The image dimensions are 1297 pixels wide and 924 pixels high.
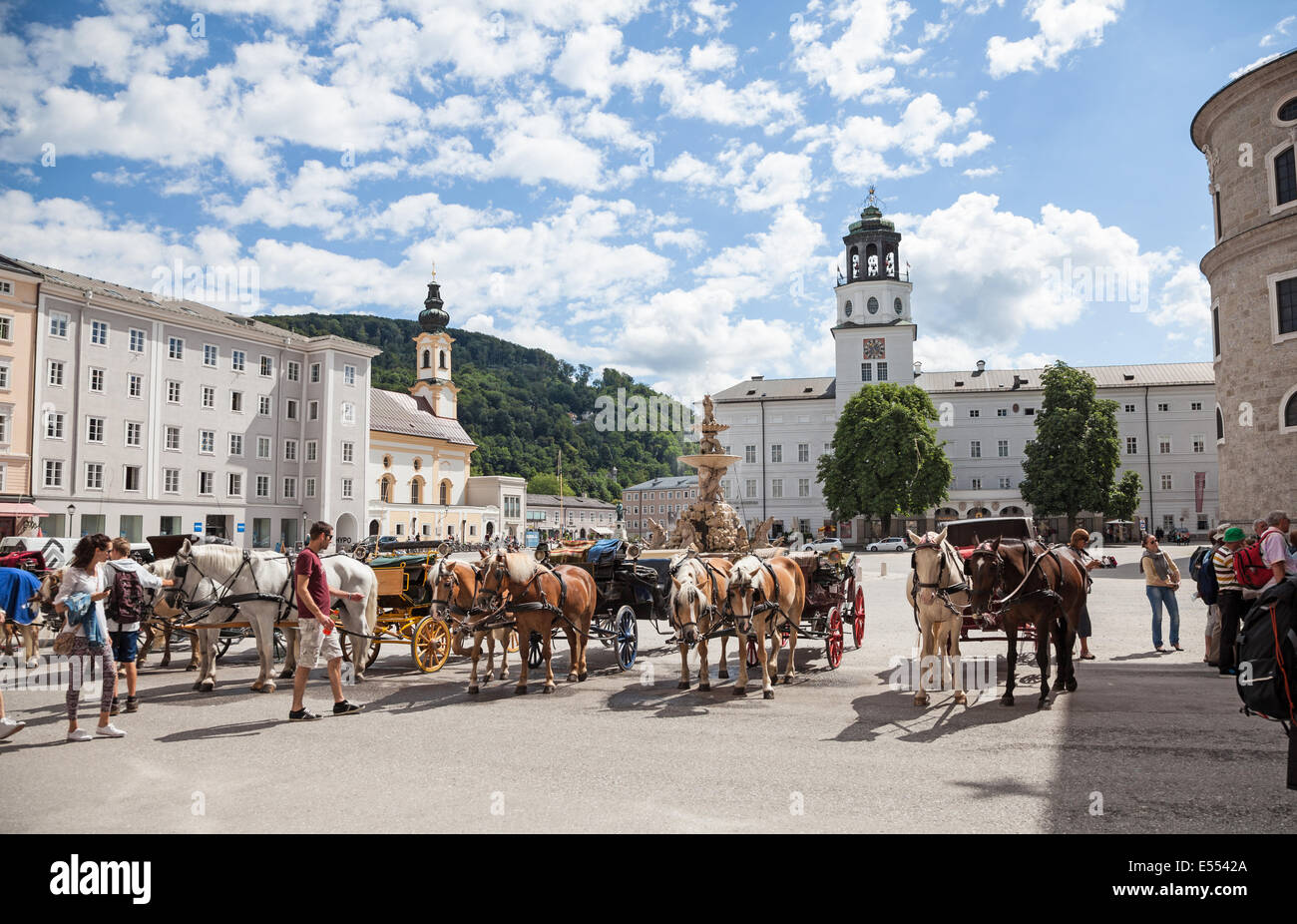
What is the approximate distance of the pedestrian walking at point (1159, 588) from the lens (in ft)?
43.0

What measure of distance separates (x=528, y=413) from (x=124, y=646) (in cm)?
13489

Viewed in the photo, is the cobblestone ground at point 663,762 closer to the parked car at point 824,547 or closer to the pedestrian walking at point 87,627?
the pedestrian walking at point 87,627

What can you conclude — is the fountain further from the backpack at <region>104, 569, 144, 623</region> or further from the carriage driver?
the backpack at <region>104, 569, 144, 623</region>

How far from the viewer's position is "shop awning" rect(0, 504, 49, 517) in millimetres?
36875

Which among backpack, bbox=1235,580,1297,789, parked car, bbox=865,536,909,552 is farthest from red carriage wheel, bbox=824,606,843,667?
parked car, bbox=865,536,909,552

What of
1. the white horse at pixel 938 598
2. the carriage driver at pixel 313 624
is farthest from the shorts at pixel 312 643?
the white horse at pixel 938 598

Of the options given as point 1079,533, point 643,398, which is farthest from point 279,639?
point 643,398

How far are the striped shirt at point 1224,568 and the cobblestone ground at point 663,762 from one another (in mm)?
1305

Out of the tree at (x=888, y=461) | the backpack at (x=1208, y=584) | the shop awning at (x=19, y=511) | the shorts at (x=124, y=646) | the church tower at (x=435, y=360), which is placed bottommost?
the shorts at (x=124, y=646)

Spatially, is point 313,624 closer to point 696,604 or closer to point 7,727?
point 7,727

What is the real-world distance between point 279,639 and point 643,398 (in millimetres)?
120584

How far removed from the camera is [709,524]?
22281mm

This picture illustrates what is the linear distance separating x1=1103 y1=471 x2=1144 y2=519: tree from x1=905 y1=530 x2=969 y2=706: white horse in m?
63.0

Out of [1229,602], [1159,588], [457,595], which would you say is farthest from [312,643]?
[1159,588]
